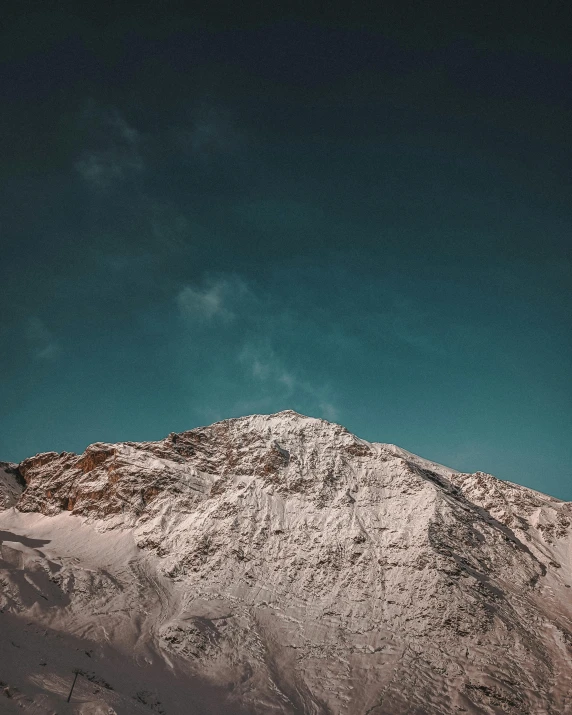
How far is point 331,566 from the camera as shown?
75.8 meters

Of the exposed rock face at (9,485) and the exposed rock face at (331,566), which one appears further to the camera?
the exposed rock face at (9,485)

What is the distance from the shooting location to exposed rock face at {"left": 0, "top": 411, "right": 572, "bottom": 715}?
5622 centimetres

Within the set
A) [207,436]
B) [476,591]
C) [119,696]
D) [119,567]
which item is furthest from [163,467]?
[476,591]

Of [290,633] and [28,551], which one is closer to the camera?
[290,633]

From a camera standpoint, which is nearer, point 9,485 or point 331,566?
point 331,566

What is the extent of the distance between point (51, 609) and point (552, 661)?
6530 cm

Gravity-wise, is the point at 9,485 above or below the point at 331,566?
above

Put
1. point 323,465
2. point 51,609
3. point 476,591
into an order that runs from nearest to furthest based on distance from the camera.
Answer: point 51,609, point 476,591, point 323,465

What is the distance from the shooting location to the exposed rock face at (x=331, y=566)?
5622cm

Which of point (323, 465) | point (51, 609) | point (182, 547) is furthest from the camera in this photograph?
point (323, 465)

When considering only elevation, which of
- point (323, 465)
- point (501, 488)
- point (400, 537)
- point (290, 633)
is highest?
point (501, 488)

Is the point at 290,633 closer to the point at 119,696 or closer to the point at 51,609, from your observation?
the point at 119,696

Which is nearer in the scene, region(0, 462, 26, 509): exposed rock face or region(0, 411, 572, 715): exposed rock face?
region(0, 411, 572, 715): exposed rock face

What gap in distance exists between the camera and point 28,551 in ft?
238
